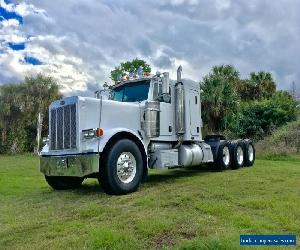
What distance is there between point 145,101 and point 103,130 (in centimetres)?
196

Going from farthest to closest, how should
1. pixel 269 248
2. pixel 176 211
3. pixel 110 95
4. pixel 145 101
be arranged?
pixel 110 95 < pixel 145 101 < pixel 176 211 < pixel 269 248

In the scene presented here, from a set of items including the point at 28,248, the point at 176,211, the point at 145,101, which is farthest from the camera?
the point at 145,101

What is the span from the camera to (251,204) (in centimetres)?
721

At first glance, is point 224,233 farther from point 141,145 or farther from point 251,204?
point 141,145

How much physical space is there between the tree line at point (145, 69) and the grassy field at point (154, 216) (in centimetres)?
1957

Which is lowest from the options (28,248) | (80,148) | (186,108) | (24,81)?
(28,248)

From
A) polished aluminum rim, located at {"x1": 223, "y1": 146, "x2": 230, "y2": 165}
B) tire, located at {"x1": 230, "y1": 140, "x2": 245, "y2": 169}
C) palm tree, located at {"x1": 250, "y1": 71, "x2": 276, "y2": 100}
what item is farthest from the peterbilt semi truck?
palm tree, located at {"x1": 250, "y1": 71, "x2": 276, "y2": 100}

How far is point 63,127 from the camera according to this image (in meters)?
9.09

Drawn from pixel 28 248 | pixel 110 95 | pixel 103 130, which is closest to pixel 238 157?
pixel 110 95

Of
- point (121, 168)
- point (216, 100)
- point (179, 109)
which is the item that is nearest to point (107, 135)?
point (121, 168)

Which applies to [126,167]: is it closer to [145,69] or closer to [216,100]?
[216,100]

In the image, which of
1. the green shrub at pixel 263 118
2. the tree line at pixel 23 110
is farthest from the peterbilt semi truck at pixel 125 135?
the tree line at pixel 23 110

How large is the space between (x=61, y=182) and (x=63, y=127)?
6.06ft

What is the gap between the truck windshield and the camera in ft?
34.8
